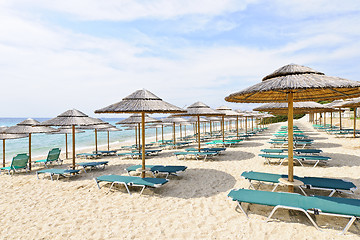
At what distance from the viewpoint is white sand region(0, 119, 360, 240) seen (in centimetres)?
296

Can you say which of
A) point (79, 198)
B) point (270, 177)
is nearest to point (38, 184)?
point (79, 198)

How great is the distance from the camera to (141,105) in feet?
16.3

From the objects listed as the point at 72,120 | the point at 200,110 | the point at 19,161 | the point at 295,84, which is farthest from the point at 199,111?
the point at 19,161

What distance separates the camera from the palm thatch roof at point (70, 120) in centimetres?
654

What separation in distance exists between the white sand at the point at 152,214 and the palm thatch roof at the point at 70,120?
1892mm

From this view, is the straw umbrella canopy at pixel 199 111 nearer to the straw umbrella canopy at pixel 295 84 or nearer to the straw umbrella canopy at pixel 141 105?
the straw umbrella canopy at pixel 141 105

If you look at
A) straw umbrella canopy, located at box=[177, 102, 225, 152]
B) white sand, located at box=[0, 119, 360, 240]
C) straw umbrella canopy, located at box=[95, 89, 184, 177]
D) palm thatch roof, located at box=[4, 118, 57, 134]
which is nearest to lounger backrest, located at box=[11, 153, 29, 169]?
palm thatch roof, located at box=[4, 118, 57, 134]

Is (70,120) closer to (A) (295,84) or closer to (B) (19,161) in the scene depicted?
(B) (19,161)

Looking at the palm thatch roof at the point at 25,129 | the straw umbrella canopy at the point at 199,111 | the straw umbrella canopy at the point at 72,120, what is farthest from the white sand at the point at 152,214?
the straw umbrella canopy at the point at 199,111

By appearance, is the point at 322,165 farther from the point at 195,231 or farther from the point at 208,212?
the point at 195,231

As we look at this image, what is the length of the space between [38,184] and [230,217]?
5.73m

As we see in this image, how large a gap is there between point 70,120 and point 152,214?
4.75m

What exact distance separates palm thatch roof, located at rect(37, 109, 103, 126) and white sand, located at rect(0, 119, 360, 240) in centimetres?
189

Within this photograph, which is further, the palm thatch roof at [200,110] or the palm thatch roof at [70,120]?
the palm thatch roof at [200,110]
